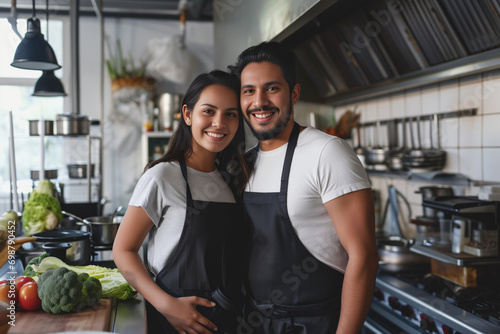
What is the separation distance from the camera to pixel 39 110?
543 centimetres

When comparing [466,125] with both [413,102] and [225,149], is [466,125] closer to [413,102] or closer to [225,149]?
[413,102]

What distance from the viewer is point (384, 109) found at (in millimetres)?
3133

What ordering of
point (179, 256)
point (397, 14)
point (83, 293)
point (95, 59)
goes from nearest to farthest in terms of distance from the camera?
point (83, 293) → point (179, 256) → point (397, 14) → point (95, 59)

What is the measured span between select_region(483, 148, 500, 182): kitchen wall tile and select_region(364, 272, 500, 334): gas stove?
571 millimetres

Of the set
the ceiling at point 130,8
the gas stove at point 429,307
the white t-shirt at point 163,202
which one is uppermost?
the ceiling at point 130,8

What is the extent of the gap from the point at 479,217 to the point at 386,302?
2.08ft

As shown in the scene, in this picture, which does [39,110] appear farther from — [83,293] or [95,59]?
[83,293]

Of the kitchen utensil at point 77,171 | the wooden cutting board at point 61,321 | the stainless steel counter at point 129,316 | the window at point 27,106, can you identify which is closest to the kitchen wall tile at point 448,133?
the stainless steel counter at point 129,316

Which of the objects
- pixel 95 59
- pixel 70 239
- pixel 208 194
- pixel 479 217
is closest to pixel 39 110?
pixel 95 59

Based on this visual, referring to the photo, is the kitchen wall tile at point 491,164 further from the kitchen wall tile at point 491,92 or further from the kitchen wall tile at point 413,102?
the kitchen wall tile at point 413,102

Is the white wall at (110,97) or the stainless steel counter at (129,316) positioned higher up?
the white wall at (110,97)

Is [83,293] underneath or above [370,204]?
underneath

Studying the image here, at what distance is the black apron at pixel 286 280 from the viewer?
1.48m

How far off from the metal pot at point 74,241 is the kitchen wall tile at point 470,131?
1934 mm
